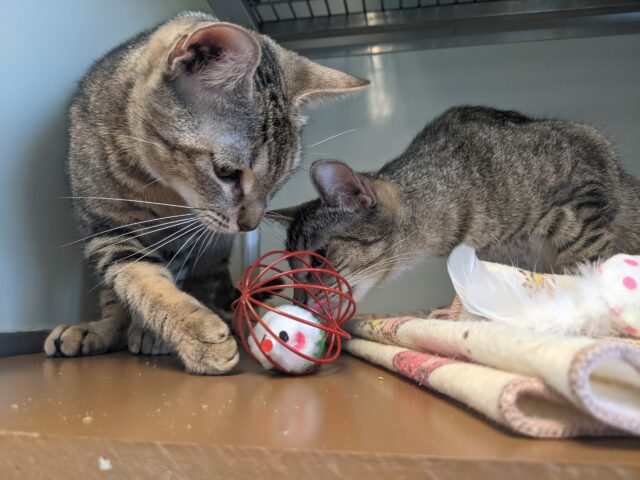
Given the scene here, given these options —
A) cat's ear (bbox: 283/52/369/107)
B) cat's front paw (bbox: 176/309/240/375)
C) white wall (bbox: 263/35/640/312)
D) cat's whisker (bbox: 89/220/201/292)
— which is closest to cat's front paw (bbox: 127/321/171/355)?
cat's whisker (bbox: 89/220/201/292)

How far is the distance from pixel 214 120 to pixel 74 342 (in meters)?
0.52

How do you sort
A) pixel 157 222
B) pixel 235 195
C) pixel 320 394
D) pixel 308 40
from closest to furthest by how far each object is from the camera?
pixel 320 394 < pixel 235 195 < pixel 157 222 < pixel 308 40

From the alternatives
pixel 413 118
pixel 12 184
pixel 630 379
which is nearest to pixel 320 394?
pixel 630 379

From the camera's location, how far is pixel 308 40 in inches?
65.7

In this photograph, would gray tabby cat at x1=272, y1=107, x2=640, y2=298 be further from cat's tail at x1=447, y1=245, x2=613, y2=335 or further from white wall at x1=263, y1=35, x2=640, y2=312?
cat's tail at x1=447, y1=245, x2=613, y2=335

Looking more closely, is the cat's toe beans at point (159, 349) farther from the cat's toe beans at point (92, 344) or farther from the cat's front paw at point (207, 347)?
the cat's front paw at point (207, 347)

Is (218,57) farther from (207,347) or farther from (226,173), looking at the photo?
(207,347)

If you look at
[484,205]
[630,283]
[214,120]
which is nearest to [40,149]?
[214,120]

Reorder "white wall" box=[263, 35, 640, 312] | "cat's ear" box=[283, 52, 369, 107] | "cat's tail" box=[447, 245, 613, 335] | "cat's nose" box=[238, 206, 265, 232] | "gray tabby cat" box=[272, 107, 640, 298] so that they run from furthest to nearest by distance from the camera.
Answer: "white wall" box=[263, 35, 640, 312], "gray tabby cat" box=[272, 107, 640, 298], "cat's ear" box=[283, 52, 369, 107], "cat's nose" box=[238, 206, 265, 232], "cat's tail" box=[447, 245, 613, 335]

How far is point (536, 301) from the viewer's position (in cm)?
80

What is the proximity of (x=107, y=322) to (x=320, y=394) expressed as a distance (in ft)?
2.17

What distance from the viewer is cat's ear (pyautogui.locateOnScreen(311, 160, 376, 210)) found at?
47.6 inches

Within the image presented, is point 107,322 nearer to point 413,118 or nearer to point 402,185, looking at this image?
point 402,185

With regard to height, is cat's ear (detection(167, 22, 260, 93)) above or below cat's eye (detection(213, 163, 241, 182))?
above
